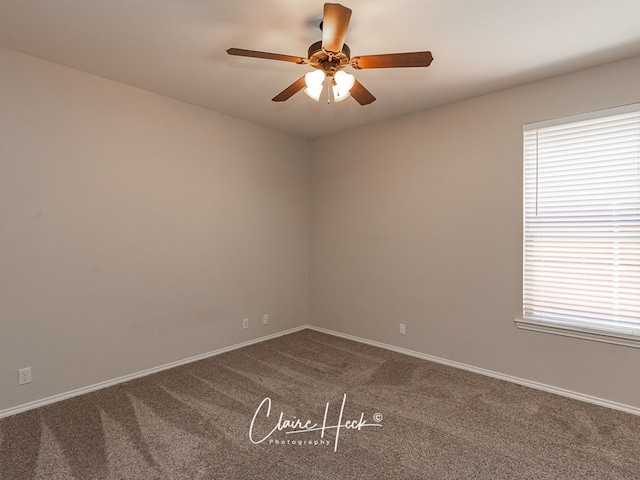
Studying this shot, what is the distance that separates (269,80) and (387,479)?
3.06 metres

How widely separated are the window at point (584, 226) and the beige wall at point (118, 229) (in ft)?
9.56

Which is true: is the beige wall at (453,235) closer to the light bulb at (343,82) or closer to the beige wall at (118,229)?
the beige wall at (118,229)

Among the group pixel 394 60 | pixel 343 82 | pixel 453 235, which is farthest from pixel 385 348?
pixel 394 60

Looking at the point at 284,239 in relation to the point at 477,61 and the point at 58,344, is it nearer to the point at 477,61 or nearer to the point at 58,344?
the point at 58,344

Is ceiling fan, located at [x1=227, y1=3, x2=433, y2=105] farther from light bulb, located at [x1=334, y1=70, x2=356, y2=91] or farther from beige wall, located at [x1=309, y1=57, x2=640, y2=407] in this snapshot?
beige wall, located at [x1=309, y1=57, x2=640, y2=407]

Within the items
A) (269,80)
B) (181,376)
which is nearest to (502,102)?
(269,80)

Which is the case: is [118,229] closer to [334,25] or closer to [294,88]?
[294,88]

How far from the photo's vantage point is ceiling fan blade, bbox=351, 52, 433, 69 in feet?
6.06

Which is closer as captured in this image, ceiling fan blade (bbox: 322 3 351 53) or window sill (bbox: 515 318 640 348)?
ceiling fan blade (bbox: 322 3 351 53)

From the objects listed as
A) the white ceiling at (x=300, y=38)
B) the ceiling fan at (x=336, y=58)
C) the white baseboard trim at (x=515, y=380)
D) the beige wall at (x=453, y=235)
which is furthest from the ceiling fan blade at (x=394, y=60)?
the white baseboard trim at (x=515, y=380)

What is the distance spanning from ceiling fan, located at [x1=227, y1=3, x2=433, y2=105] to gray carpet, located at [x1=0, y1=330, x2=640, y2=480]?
2295 mm

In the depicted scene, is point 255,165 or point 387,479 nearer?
point 387,479

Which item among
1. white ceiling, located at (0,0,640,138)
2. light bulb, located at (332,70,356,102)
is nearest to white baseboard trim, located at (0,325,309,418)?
white ceiling, located at (0,0,640,138)

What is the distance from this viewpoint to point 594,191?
2730 millimetres
